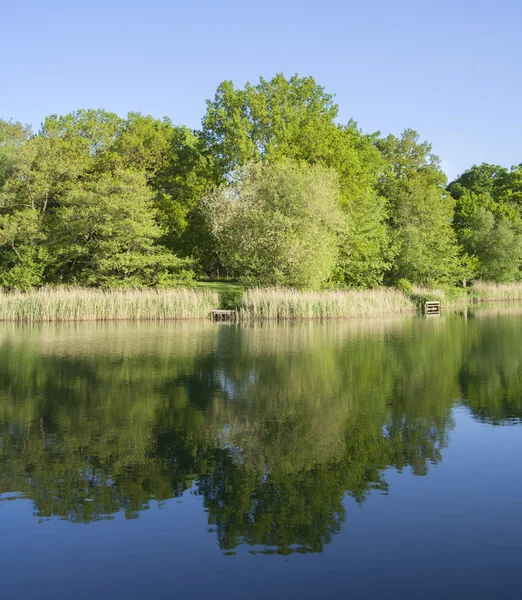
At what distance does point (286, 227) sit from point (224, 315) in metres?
7.17

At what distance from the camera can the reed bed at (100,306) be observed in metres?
33.3

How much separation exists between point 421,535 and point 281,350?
A: 48.9ft

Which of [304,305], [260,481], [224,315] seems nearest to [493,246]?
[304,305]

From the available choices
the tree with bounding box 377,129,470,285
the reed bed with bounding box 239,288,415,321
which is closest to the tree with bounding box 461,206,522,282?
the tree with bounding box 377,129,470,285

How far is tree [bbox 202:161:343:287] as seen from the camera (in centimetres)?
3875

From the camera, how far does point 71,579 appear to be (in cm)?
643

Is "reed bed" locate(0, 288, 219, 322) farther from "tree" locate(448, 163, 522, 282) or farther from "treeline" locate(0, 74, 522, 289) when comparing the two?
"tree" locate(448, 163, 522, 282)

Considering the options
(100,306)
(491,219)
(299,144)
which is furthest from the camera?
(491,219)

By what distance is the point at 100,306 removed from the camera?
33.8 meters

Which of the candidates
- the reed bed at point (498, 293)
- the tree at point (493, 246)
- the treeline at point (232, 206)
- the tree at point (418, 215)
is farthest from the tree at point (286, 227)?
the tree at point (493, 246)

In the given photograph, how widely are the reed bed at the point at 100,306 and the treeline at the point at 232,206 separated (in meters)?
6.11

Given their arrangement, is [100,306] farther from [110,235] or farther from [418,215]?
[418,215]

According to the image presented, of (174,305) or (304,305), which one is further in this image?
(174,305)

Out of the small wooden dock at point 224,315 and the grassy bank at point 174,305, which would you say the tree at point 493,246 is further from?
the small wooden dock at point 224,315
